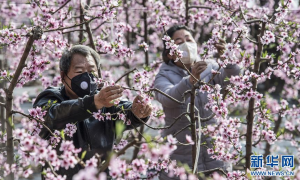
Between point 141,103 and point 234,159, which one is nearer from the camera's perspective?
point 141,103

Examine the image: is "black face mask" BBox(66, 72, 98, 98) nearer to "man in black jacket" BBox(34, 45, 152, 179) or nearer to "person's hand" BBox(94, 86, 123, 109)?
"man in black jacket" BBox(34, 45, 152, 179)

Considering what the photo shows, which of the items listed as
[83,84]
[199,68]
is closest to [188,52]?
[199,68]

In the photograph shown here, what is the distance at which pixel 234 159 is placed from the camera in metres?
3.46

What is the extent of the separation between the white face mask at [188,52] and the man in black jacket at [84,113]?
0.87 metres

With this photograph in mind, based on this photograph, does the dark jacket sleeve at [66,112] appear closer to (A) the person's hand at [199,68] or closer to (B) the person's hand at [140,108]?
(B) the person's hand at [140,108]

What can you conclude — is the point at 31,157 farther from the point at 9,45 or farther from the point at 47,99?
the point at 9,45

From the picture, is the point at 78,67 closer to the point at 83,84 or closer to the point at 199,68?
the point at 83,84

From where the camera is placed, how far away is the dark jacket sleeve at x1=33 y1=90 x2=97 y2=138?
254 cm

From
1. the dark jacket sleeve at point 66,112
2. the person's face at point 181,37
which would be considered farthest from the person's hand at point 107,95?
the person's face at point 181,37

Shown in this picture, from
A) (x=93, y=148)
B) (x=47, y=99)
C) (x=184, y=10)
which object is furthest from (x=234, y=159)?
(x=184, y=10)

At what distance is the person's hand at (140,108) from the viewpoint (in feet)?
9.01

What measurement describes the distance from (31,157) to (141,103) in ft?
3.03

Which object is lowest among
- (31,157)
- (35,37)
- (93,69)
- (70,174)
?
(70,174)

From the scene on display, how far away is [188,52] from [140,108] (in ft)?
3.35
